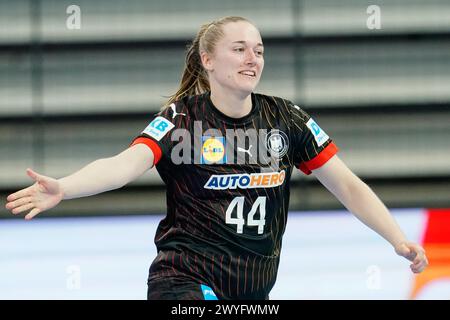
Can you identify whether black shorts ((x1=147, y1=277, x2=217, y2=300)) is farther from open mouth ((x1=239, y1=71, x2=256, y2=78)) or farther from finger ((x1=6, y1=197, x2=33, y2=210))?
Result: open mouth ((x1=239, y1=71, x2=256, y2=78))

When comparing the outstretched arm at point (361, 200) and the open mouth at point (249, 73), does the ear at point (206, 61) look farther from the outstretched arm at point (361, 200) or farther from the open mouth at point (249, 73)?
the outstretched arm at point (361, 200)

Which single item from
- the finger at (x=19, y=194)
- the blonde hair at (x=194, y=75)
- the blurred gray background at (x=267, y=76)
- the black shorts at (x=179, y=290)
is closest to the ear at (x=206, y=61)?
the blonde hair at (x=194, y=75)

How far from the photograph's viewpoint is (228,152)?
8.50 feet

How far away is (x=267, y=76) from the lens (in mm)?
6746

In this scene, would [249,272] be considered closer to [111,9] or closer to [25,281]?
[25,281]

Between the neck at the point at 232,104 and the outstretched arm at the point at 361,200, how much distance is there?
0.31 meters

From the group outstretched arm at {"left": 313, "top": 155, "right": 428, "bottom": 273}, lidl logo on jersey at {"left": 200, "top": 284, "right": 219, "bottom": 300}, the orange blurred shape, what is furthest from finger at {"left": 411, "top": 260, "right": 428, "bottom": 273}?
the orange blurred shape

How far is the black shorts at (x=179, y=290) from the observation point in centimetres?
246

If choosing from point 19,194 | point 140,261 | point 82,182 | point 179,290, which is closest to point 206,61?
point 82,182

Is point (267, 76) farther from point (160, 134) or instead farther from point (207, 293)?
point (207, 293)

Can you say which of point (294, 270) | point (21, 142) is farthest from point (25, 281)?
point (21, 142)

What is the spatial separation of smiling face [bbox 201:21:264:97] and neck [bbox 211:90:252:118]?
17 mm

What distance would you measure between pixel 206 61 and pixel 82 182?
23.8 inches
